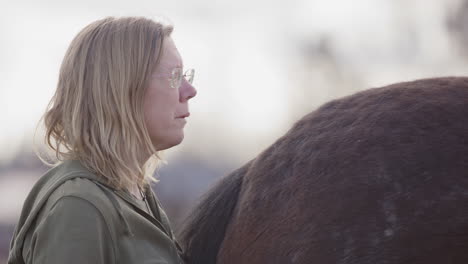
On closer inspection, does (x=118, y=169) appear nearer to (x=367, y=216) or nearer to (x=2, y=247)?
(x=367, y=216)

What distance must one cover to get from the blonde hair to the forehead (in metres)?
0.02

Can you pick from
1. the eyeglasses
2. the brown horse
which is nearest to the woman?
the eyeglasses

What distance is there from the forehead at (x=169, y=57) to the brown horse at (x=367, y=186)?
0.36 m

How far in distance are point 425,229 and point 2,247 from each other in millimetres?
9867

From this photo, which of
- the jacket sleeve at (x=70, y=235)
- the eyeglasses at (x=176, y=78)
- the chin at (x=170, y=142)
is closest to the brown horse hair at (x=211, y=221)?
the chin at (x=170, y=142)

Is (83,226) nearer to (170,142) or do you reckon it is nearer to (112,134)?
(112,134)

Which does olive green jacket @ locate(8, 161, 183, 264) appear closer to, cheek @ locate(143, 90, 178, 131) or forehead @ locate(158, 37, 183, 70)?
cheek @ locate(143, 90, 178, 131)

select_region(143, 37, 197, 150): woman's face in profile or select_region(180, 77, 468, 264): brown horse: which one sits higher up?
select_region(143, 37, 197, 150): woman's face in profile

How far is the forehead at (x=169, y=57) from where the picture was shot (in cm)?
227

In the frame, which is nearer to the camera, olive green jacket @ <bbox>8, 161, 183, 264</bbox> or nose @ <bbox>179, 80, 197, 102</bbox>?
olive green jacket @ <bbox>8, 161, 183, 264</bbox>

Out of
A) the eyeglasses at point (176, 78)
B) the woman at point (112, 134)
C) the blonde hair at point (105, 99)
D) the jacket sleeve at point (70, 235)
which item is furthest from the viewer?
the eyeglasses at point (176, 78)

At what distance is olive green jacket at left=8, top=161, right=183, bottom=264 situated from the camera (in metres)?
1.96

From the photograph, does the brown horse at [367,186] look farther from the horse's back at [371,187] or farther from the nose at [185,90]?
the nose at [185,90]

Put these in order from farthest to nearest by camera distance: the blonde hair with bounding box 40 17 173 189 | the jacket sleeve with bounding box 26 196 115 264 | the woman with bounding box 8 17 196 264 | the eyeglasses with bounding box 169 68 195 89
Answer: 1. the eyeglasses with bounding box 169 68 195 89
2. the blonde hair with bounding box 40 17 173 189
3. the woman with bounding box 8 17 196 264
4. the jacket sleeve with bounding box 26 196 115 264
